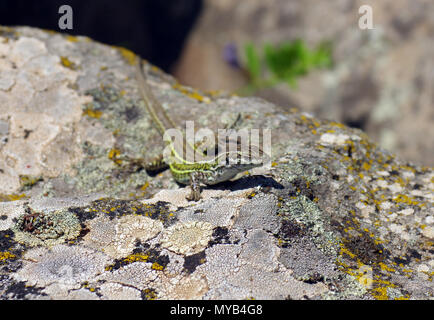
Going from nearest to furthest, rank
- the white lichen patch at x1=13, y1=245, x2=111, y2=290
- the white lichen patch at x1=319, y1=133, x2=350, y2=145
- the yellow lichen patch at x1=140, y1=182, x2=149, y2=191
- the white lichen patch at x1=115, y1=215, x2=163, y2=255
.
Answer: the white lichen patch at x1=13, y1=245, x2=111, y2=290
the white lichen patch at x1=115, y1=215, x2=163, y2=255
the yellow lichen patch at x1=140, y1=182, x2=149, y2=191
the white lichen patch at x1=319, y1=133, x2=350, y2=145

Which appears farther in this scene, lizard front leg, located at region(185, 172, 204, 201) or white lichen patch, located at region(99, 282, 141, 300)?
lizard front leg, located at region(185, 172, 204, 201)

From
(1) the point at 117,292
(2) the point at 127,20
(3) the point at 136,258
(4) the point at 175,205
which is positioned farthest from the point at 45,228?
(2) the point at 127,20

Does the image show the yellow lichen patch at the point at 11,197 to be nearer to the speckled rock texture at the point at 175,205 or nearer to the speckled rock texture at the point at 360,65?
the speckled rock texture at the point at 175,205

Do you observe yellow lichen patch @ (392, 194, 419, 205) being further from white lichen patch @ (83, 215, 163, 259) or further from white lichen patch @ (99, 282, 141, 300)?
white lichen patch @ (99, 282, 141, 300)

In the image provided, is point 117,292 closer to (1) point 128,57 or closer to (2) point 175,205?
(2) point 175,205

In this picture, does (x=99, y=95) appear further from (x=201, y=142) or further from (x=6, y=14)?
(x=6, y=14)

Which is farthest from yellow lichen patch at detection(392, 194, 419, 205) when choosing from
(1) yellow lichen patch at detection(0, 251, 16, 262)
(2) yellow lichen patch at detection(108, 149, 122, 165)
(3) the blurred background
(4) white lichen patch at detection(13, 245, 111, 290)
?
(1) yellow lichen patch at detection(0, 251, 16, 262)
